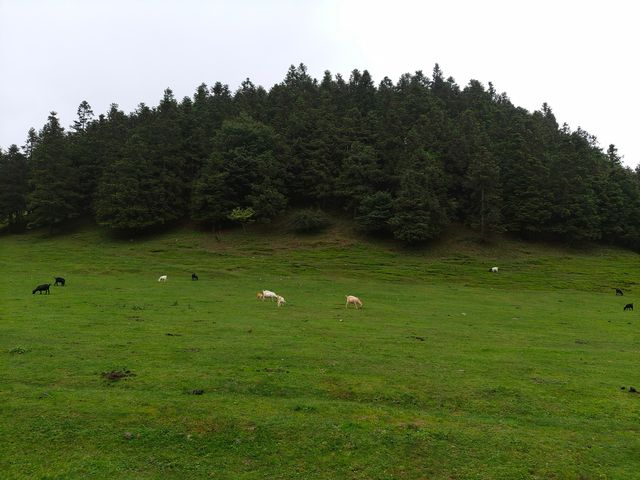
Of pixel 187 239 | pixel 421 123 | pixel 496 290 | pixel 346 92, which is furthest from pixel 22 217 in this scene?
pixel 496 290

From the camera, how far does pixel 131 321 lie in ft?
73.7

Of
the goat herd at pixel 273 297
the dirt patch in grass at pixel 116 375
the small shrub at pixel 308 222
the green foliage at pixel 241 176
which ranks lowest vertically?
the goat herd at pixel 273 297

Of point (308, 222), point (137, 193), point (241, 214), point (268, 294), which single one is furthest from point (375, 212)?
point (137, 193)

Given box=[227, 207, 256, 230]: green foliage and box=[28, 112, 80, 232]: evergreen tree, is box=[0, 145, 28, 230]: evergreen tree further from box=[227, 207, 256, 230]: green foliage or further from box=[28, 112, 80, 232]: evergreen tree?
box=[227, 207, 256, 230]: green foliage

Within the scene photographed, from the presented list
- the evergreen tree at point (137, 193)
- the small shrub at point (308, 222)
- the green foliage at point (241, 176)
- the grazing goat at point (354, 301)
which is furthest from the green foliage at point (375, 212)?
the grazing goat at point (354, 301)

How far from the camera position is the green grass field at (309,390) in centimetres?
879

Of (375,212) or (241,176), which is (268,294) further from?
(241,176)

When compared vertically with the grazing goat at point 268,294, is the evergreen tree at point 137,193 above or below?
above

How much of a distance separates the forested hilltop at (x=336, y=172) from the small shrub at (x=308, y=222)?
546cm

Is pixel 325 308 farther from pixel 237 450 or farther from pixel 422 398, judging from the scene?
pixel 237 450

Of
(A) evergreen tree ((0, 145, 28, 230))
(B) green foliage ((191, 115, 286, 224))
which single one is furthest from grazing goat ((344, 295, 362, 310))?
(A) evergreen tree ((0, 145, 28, 230))

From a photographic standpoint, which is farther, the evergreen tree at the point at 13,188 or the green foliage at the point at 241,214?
the evergreen tree at the point at 13,188

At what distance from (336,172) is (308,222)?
16.3 meters

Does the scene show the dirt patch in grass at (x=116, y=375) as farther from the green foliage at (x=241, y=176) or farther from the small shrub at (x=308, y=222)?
the green foliage at (x=241, y=176)
